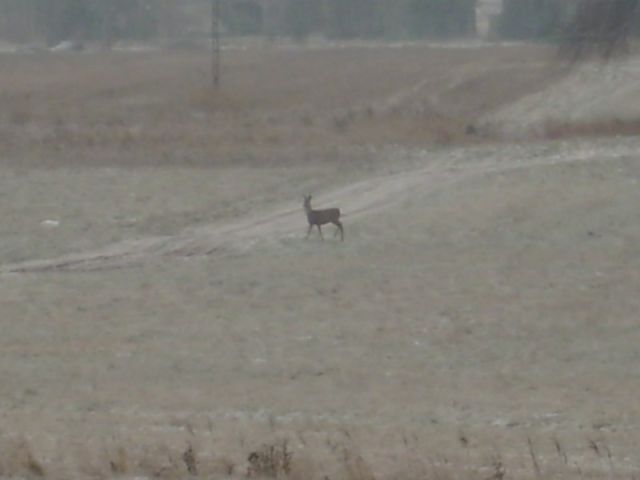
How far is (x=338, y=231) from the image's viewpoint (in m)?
26.5

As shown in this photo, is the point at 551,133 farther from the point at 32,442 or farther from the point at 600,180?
the point at 32,442

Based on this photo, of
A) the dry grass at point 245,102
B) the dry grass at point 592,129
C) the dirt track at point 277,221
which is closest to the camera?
Answer: the dirt track at point 277,221

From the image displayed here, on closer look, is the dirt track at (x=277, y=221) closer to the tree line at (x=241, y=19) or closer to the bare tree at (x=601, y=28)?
the bare tree at (x=601, y=28)

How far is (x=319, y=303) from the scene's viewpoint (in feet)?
70.0

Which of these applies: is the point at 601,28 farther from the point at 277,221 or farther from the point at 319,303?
the point at 277,221

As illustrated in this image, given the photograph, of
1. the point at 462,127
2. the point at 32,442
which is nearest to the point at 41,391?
the point at 32,442

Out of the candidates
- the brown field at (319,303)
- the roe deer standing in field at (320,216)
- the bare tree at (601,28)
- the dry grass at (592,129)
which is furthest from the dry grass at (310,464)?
the dry grass at (592,129)

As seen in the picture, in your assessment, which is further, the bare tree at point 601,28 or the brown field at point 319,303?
the bare tree at point 601,28

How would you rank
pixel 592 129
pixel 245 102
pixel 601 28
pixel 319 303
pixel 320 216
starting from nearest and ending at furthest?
1. pixel 601 28
2. pixel 319 303
3. pixel 320 216
4. pixel 592 129
5. pixel 245 102

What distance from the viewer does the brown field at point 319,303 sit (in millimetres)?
11258

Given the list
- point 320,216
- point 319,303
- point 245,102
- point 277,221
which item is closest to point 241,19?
point 245,102

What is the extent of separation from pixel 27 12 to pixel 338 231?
5585 inches

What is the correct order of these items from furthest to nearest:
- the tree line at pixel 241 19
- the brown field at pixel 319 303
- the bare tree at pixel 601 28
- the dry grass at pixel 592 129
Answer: the tree line at pixel 241 19 < the dry grass at pixel 592 129 < the bare tree at pixel 601 28 < the brown field at pixel 319 303

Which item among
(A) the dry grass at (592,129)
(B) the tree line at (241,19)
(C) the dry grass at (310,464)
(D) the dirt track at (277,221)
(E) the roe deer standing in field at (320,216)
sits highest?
(C) the dry grass at (310,464)
